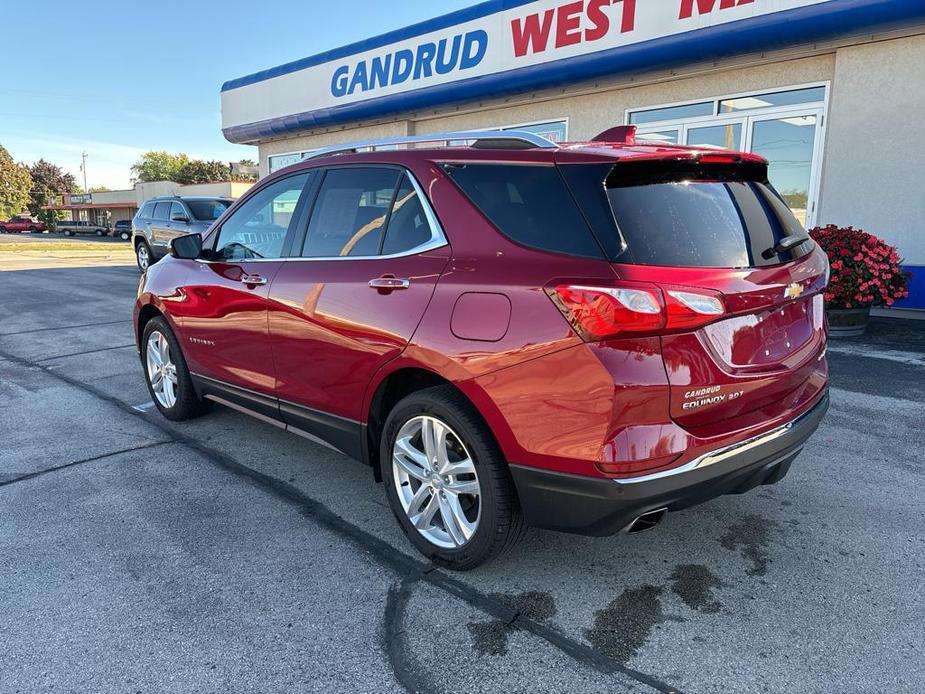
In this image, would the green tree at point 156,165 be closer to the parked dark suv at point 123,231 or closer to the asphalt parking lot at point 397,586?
the parked dark suv at point 123,231

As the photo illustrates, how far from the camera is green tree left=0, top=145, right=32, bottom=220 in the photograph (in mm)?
78012

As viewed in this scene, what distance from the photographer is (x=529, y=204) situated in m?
2.59

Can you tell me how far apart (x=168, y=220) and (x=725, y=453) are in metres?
16.0

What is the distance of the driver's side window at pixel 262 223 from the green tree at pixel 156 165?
110385 millimetres

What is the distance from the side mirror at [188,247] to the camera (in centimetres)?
431

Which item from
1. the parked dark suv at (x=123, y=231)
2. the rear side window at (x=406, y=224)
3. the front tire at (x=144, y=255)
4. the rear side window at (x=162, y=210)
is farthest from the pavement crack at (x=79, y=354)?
the parked dark suv at (x=123, y=231)

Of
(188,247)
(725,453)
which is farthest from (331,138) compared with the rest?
(725,453)

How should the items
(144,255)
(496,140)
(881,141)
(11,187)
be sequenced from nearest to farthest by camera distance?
(496,140) < (881,141) < (144,255) < (11,187)

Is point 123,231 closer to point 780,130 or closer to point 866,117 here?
point 780,130

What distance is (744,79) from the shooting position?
955 cm

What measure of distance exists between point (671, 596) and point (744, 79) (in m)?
9.22

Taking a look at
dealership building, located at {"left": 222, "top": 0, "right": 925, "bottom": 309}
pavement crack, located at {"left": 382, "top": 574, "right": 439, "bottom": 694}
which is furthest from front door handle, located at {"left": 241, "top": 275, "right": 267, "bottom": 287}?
dealership building, located at {"left": 222, "top": 0, "right": 925, "bottom": 309}

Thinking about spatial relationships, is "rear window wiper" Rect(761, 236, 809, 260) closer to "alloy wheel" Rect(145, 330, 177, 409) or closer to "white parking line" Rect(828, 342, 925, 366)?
"alloy wheel" Rect(145, 330, 177, 409)

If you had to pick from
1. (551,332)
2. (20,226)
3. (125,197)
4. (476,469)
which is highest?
(125,197)
